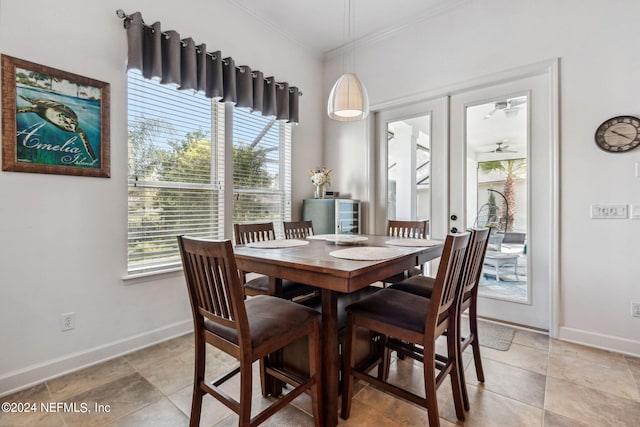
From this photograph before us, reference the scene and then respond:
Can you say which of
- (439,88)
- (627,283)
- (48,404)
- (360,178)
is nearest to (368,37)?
(439,88)

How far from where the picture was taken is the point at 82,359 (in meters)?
2.04

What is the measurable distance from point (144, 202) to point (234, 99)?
1201mm

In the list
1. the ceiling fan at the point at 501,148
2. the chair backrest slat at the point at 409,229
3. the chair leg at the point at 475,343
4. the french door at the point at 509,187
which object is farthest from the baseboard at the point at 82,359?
the ceiling fan at the point at 501,148

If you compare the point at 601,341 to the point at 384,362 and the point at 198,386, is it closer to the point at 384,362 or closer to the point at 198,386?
the point at 384,362

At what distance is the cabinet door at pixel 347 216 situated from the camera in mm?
3391

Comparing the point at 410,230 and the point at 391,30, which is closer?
the point at 410,230

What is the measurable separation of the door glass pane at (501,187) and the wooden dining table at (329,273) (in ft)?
5.17

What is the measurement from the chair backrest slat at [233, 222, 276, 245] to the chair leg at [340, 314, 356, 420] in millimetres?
1198

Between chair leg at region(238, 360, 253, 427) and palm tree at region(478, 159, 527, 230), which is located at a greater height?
palm tree at region(478, 159, 527, 230)

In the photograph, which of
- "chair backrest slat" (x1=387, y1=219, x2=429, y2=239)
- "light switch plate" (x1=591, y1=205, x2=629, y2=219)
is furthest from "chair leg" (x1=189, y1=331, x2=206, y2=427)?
"light switch plate" (x1=591, y1=205, x2=629, y2=219)

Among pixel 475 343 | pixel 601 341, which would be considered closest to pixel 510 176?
pixel 601 341

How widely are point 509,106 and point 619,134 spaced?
2.71ft

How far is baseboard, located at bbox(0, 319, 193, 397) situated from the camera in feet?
5.86

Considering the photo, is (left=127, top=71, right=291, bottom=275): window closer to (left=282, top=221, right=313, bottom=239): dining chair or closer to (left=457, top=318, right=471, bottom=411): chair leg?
(left=282, top=221, right=313, bottom=239): dining chair
